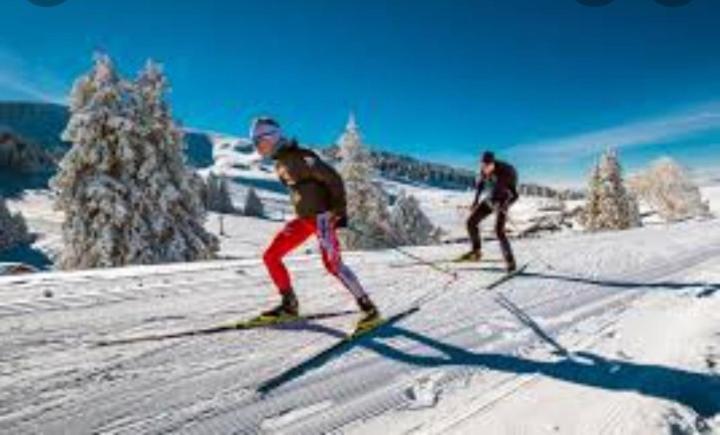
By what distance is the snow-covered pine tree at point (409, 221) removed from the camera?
200 ft

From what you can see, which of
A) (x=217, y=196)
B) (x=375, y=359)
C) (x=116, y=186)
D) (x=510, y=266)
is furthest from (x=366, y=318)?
(x=217, y=196)

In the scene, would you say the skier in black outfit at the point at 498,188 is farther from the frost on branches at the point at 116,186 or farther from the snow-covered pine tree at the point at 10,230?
the snow-covered pine tree at the point at 10,230

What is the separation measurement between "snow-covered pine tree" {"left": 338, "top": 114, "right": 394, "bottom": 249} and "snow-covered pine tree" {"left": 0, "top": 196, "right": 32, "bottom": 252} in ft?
118

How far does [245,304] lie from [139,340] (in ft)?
7.56

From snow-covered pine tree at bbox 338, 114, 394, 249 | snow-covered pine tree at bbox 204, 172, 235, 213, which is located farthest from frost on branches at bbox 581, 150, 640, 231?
snow-covered pine tree at bbox 204, 172, 235, 213

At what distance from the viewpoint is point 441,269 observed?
12.4 m

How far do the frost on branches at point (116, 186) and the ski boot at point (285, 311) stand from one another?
921 inches

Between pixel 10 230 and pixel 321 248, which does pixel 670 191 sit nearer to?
pixel 10 230

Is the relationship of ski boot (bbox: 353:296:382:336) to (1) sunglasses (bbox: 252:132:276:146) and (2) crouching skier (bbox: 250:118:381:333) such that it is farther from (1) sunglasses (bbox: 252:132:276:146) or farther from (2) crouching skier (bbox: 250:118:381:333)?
(1) sunglasses (bbox: 252:132:276:146)

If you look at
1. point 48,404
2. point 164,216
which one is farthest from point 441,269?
point 164,216

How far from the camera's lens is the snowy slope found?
4734 mm

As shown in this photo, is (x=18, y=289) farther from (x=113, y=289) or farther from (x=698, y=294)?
(x=698, y=294)

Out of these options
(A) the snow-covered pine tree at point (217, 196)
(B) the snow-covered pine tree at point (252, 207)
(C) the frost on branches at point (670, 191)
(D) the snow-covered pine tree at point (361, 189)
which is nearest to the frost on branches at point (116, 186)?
(D) the snow-covered pine tree at point (361, 189)

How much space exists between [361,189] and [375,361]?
44.3 meters
